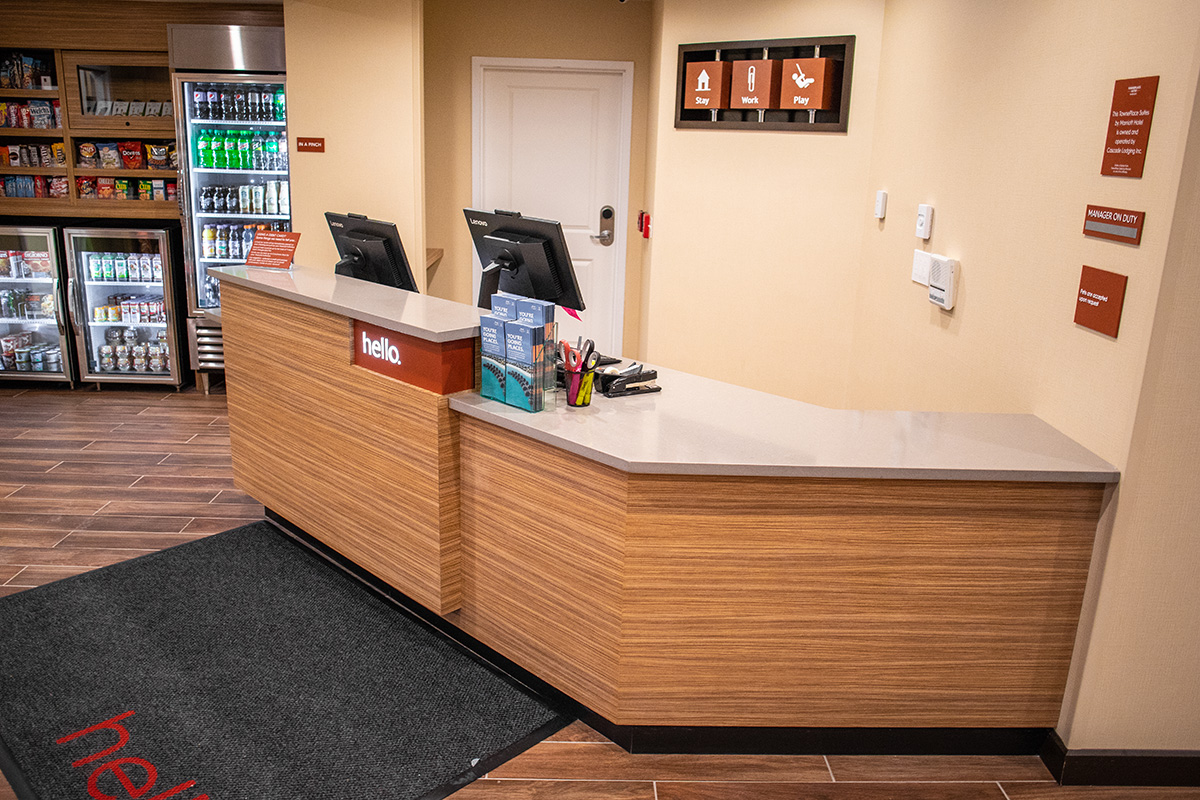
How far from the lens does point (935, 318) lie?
346cm

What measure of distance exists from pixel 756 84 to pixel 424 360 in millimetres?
2609

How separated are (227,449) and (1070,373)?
13.6ft

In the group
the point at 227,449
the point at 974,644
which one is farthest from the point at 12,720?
the point at 974,644

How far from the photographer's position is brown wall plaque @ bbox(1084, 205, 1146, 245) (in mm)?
2223

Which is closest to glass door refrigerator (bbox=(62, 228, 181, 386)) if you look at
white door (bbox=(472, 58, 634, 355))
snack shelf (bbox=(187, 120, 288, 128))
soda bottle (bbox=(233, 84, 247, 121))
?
snack shelf (bbox=(187, 120, 288, 128))

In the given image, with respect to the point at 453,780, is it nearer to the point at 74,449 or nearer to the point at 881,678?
the point at 881,678

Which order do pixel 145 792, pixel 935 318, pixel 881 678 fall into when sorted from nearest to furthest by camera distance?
pixel 145 792 → pixel 881 678 → pixel 935 318

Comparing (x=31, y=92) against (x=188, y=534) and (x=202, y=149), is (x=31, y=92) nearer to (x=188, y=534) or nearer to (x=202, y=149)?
(x=202, y=149)

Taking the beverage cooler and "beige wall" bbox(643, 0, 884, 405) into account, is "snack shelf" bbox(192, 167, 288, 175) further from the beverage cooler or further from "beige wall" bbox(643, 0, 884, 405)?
"beige wall" bbox(643, 0, 884, 405)

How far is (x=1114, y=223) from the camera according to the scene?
91.0 inches

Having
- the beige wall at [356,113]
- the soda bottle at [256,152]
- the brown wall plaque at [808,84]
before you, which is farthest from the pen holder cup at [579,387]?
the soda bottle at [256,152]

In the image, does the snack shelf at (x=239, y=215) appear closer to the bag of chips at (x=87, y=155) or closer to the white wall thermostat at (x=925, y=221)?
the bag of chips at (x=87, y=155)

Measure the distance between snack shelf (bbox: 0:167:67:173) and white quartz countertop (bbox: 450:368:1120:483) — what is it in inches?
179

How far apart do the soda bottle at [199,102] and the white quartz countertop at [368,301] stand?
7.04 ft
